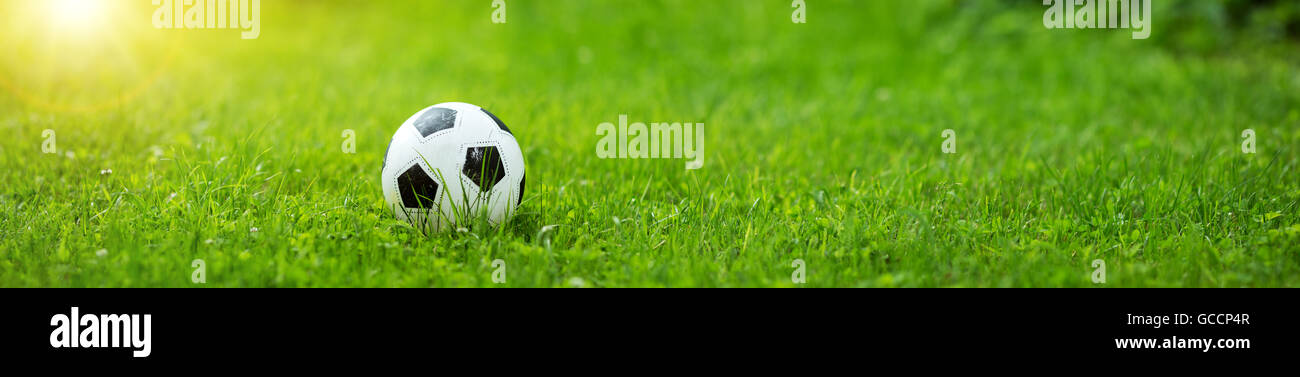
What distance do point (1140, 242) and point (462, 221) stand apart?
3.44 metres

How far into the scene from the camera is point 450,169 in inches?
160

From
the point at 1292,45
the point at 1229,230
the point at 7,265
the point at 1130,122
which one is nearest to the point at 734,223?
the point at 1229,230

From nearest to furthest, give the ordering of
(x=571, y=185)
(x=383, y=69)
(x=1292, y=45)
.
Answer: (x=571, y=185) < (x=383, y=69) < (x=1292, y=45)

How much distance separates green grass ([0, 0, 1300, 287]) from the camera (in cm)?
399

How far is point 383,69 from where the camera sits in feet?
29.4

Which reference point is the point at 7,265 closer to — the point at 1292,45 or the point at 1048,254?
the point at 1048,254
